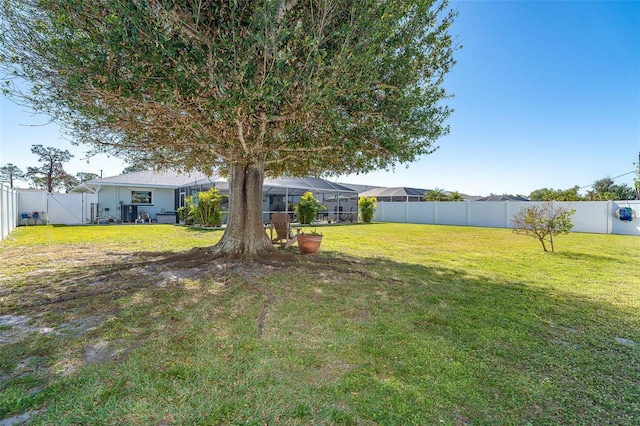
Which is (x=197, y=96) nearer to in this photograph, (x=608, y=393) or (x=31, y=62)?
(x=31, y=62)

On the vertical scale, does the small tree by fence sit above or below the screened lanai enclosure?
below

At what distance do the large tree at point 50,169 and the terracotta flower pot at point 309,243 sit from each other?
39.8 metres

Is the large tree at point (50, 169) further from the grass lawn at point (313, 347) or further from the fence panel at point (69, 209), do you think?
the grass lawn at point (313, 347)

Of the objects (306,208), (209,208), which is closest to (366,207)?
(306,208)

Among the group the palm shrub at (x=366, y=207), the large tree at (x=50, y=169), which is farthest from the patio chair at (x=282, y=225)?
the large tree at (x=50, y=169)

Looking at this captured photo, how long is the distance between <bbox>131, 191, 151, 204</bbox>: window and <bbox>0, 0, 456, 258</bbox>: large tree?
1583 cm

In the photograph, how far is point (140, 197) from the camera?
70.1 feet

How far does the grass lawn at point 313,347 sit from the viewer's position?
210cm

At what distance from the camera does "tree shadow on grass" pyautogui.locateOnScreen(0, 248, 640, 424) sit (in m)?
2.14

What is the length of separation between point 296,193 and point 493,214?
14.4 m

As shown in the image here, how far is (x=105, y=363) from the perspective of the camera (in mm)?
2648

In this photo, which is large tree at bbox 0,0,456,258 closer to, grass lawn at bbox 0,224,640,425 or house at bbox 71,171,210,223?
grass lawn at bbox 0,224,640,425

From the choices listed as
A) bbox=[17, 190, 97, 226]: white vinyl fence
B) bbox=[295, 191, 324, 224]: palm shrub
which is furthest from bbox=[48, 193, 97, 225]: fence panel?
bbox=[295, 191, 324, 224]: palm shrub

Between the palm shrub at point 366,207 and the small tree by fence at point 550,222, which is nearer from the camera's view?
the small tree by fence at point 550,222
